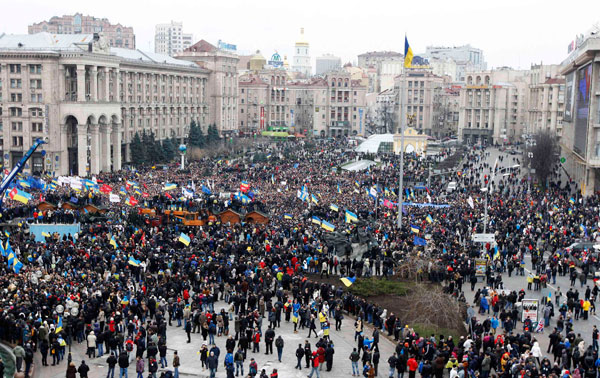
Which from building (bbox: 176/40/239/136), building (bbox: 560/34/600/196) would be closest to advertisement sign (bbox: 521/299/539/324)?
building (bbox: 560/34/600/196)

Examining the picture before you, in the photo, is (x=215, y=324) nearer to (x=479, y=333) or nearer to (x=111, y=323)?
(x=111, y=323)

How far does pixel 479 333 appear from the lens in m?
22.2

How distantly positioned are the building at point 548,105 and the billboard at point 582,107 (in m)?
29.1

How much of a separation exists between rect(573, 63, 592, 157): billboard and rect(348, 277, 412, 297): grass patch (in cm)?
3086

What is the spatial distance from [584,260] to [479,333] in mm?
12032

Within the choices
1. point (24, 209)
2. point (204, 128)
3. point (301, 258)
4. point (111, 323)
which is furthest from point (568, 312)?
point (204, 128)

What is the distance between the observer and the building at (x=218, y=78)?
104312 mm

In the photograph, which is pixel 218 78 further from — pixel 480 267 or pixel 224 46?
pixel 480 267

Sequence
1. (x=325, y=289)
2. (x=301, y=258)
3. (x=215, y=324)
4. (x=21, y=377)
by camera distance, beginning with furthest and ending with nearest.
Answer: (x=301, y=258) → (x=325, y=289) → (x=215, y=324) → (x=21, y=377)

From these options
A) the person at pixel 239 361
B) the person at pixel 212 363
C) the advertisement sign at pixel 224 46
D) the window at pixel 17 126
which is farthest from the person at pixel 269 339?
the advertisement sign at pixel 224 46

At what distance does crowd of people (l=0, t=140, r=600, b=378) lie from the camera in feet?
67.2

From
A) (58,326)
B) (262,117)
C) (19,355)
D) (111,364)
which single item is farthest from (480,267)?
(262,117)

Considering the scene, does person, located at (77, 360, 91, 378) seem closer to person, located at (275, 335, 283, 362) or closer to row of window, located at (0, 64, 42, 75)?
person, located at (275, 335, 283, 362)

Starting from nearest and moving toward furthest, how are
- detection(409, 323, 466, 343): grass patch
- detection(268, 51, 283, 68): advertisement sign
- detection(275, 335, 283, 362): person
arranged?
detection(275, 335, 283, 362): person
detection(409, 323, 466, 343): grass patch
detection(268, 51, 283, 68): advertisement sign
